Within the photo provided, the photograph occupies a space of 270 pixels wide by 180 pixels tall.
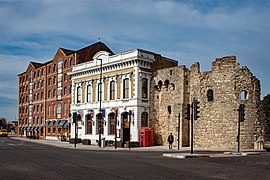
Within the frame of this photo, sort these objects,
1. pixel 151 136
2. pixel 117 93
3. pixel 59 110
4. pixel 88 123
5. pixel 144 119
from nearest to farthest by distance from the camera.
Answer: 1. pixel 151 136
2. pixel 144 119
3. pixel 117 93
4. pixel 88 123
5. pixel 59 110

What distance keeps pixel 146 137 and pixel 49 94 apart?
31068 millimetres

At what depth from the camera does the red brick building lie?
5778cm

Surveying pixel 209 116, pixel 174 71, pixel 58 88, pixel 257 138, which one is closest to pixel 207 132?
pixel 209 116

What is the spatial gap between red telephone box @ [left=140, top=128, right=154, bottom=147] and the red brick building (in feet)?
63.8

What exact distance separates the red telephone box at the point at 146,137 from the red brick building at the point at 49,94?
1944cm

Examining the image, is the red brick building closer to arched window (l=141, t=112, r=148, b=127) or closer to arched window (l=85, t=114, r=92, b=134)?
arched window (l=85, t=114, r=92, b=134)

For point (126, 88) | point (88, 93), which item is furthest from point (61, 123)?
point (126, 88)

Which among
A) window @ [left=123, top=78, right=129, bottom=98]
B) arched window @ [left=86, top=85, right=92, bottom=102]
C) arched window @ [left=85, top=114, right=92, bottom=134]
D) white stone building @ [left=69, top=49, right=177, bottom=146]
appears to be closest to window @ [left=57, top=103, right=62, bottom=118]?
white stone building @ [left=69, top=49, right=177, bottom=146]

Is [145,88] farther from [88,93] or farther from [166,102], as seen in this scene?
[88,93]

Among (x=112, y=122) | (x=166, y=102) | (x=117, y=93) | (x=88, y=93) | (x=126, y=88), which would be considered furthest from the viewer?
(x=88, y=93)

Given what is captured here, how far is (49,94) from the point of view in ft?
214

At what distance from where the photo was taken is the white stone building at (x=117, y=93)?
134 feet

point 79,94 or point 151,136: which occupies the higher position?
point 79,94

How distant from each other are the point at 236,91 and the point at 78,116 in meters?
24.0
